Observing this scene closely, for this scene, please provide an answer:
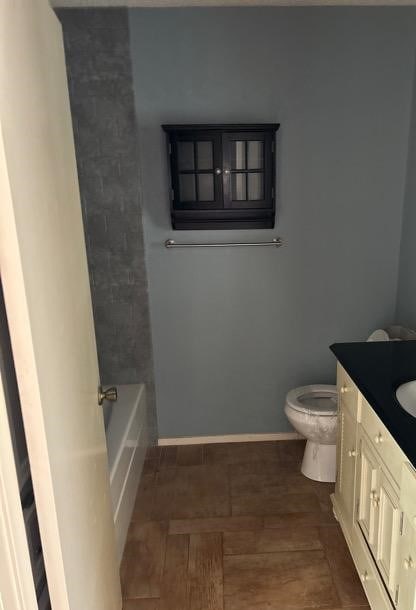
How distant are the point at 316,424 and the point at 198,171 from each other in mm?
1419

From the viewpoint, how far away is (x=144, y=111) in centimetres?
248

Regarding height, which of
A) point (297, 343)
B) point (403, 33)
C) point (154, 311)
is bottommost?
point (297, 343)

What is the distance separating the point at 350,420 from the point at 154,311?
132cm

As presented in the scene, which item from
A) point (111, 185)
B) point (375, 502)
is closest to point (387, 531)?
point (375, 502)

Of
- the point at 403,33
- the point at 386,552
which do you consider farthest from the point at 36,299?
the point at 403,33

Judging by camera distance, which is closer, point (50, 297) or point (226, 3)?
point (50, 297)

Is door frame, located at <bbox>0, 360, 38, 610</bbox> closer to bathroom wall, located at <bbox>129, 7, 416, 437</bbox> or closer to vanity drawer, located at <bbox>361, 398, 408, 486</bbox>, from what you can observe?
vanity drawer, located at <bbox>361, 398, 408, 486</bbox>

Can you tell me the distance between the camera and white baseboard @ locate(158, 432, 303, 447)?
9.49 feet

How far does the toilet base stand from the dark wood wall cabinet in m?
1.22

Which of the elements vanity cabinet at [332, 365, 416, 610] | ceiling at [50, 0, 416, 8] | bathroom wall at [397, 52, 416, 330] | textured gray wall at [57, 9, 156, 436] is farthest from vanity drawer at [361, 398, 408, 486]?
ceiling at [50, 0, 416, 8]

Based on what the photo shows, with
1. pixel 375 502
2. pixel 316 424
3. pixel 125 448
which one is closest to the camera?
pixel 375 502

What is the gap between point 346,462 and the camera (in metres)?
1.89

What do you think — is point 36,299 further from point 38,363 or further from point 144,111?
point 144,111

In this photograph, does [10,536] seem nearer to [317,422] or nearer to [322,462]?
[317,422]
